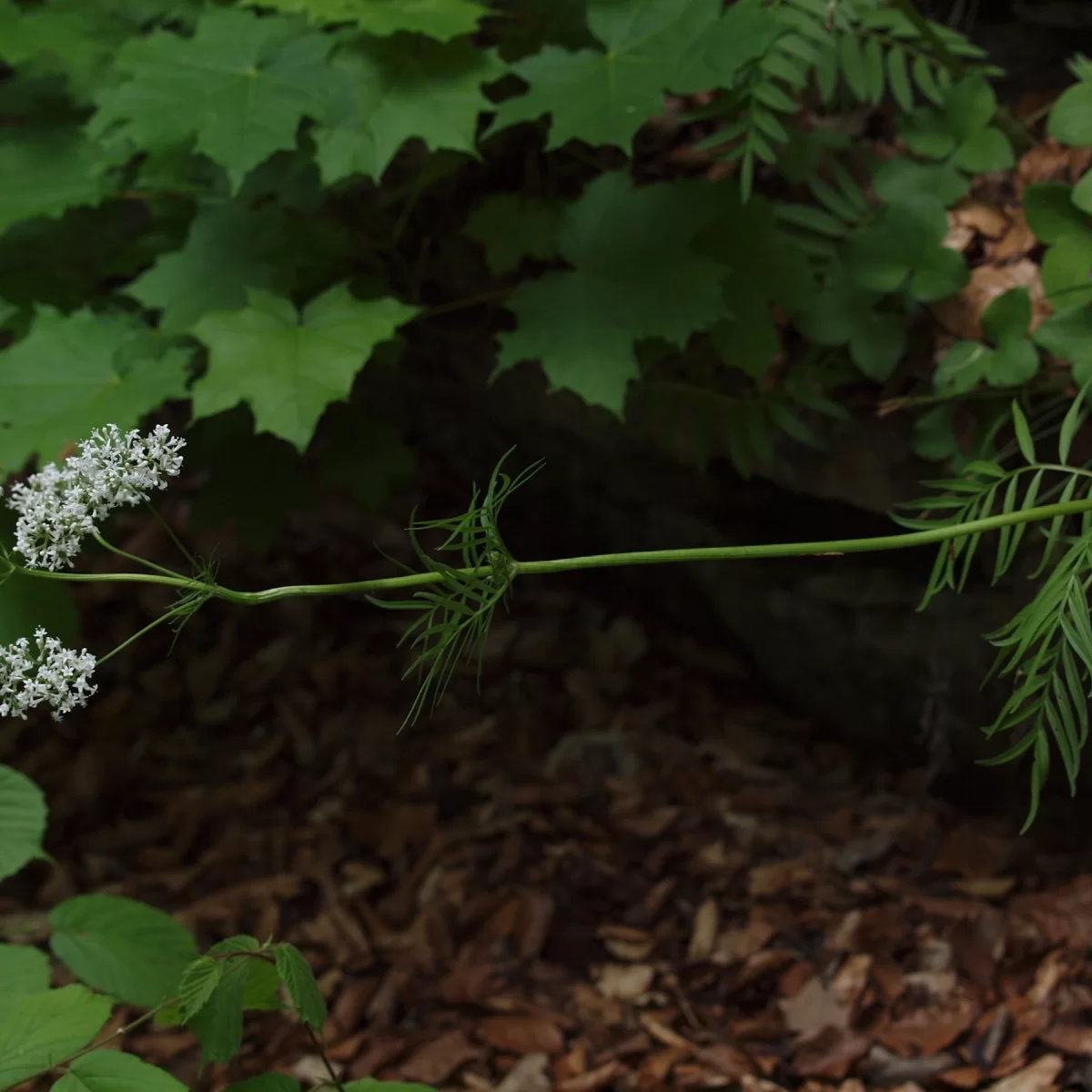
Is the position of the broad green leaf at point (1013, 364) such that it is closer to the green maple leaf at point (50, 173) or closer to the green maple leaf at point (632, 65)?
the green maple leaf at point (632, 65)

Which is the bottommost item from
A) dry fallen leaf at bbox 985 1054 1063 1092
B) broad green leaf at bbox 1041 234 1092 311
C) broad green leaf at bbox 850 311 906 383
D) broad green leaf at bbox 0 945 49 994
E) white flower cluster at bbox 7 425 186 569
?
dry fallen leaf at bbox 985 1054 1063 1092

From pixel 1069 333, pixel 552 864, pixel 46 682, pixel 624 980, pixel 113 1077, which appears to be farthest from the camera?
pixel 552 864

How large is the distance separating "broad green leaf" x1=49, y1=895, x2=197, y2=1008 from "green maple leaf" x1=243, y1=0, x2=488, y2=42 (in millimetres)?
1203

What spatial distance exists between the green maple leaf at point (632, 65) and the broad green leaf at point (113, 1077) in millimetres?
1202

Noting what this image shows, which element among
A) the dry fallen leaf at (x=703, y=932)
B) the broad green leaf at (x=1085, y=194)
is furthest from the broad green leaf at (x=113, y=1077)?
the broad green leaf at (x=1085, y=194)

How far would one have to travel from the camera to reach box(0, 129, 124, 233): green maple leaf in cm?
185

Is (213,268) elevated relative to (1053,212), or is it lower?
lower

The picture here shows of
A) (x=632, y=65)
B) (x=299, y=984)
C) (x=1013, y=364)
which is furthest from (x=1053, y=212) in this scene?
(x=299, y=984)

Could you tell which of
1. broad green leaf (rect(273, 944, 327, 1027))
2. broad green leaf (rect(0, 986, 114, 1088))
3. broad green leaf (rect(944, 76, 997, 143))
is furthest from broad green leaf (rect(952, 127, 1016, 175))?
broad green leaf (rect(0, 986, 114, 1088))

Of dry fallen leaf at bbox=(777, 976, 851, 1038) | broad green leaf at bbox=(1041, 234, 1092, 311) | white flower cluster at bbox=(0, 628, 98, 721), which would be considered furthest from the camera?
dry fallen leaf at bbox=(777, 976, 851, 1038)

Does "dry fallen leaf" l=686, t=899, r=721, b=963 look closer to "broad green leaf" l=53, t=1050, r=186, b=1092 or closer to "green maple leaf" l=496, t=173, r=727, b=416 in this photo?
"green maple leaf" l=496, t=173, r=727, b=416

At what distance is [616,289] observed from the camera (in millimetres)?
1671

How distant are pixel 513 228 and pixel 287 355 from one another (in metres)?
0.55

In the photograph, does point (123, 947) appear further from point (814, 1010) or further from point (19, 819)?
point (814, 1010)
